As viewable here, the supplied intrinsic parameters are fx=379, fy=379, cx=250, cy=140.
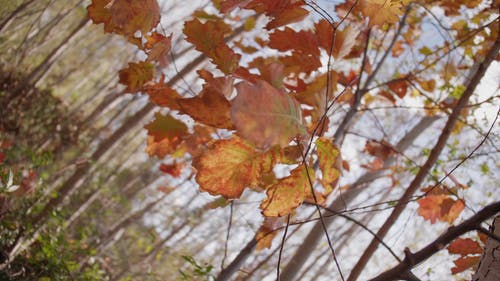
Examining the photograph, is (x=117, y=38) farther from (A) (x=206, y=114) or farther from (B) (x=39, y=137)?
(A) (x=206, y=114)

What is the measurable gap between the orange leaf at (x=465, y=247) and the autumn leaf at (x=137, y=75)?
1021 millimetres

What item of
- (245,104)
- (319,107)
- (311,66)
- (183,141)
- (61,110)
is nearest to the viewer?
(245,104)

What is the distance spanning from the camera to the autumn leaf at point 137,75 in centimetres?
117

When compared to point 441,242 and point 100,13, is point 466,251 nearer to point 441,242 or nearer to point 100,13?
point 441,242

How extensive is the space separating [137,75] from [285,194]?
2.13ft

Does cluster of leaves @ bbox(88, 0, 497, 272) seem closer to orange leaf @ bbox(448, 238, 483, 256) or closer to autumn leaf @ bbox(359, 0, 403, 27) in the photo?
autumn leaf @ bbox(359, 0, 403, 27)

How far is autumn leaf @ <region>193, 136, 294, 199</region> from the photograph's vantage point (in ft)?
2.31

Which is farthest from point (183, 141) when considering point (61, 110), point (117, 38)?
point (117, 38)

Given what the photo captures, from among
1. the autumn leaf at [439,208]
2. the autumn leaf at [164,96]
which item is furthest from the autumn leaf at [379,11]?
the autumn leaf at [439,208]

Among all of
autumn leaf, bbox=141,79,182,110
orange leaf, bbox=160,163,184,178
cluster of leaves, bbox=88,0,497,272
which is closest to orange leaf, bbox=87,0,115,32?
cluster of leaves, bbox=88,0,497,272

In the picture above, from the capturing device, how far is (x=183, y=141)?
4.96 ft

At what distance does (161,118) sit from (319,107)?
0.62 m

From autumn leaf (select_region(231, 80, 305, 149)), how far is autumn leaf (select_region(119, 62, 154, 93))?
2.47 feet

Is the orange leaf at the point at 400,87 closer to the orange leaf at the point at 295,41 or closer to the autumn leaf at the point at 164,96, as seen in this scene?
the orange leaf at the point at 295,41
